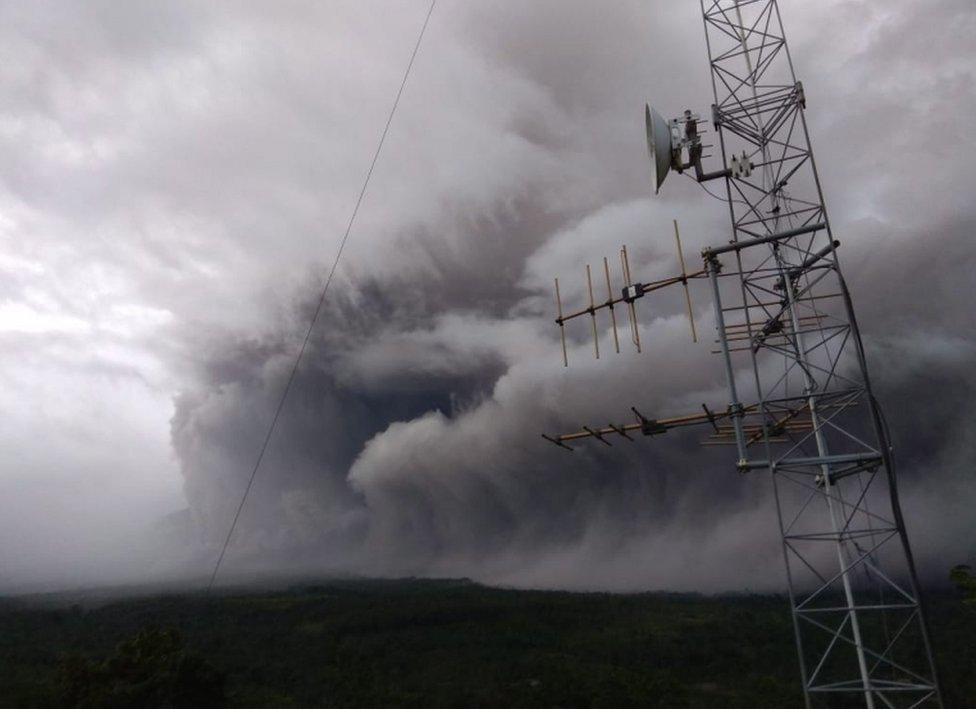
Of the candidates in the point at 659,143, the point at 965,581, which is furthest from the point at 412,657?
the point at 659,143

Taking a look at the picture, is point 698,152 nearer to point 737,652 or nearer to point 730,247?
point 730,247

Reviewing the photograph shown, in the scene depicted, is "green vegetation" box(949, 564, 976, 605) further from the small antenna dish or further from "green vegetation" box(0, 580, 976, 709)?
the small antenna dish

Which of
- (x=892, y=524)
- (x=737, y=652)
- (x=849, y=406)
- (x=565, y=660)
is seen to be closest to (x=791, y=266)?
(x=849, y=406)

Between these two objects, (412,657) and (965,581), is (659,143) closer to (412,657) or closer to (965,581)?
(965,581)

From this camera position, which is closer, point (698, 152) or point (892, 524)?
point (892, 524)

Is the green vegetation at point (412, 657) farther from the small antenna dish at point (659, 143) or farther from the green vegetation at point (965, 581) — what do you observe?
the small antenna dish at point (659, 143)
